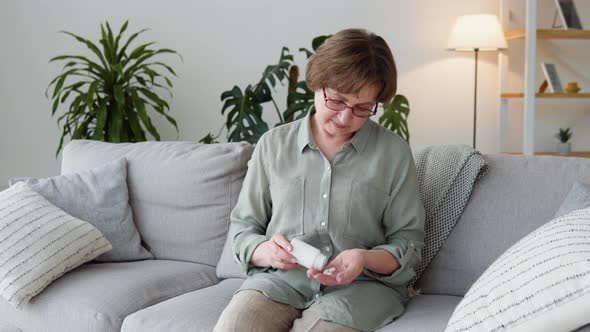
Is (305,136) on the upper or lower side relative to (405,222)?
upper

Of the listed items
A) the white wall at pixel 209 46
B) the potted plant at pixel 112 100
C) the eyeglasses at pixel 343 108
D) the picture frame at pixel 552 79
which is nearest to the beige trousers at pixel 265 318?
the eyeglasses at pixel 343 108

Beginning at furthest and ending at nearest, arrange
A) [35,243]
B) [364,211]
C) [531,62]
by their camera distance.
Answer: [531,62], [35,243], [364,211]

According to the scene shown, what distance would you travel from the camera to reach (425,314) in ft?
5.97

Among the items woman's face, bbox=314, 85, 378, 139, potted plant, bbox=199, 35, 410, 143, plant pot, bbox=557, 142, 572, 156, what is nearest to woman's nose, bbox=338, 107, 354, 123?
woman's face, bbox=314, 85, 378, 139

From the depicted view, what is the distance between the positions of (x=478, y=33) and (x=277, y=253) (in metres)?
2.72

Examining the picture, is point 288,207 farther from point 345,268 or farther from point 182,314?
point 182,314

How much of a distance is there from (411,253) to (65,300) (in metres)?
0.97

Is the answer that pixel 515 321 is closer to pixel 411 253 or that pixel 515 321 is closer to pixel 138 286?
pixel 411 253

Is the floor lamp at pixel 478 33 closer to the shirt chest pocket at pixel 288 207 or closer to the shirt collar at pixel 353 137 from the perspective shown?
the shirt collar at pixel 353 137

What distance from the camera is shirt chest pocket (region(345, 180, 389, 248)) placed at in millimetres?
1854

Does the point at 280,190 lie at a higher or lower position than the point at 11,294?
higher

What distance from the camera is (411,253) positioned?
1.83m

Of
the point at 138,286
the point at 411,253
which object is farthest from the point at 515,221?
the point at 138,286

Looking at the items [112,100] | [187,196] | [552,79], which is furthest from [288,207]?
[552,79]
